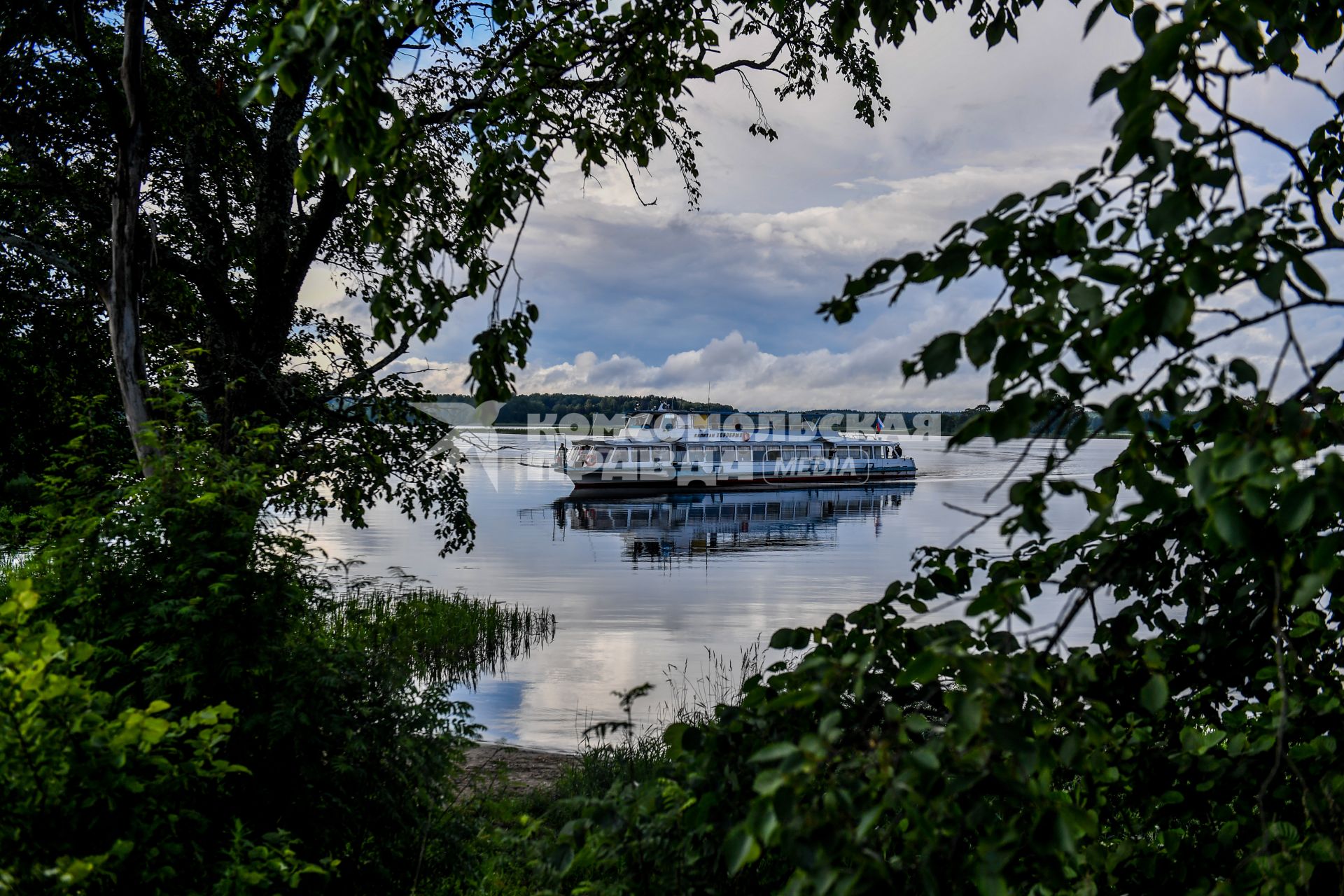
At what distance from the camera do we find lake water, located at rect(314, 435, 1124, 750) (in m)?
12.0

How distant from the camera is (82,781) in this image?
255 cm

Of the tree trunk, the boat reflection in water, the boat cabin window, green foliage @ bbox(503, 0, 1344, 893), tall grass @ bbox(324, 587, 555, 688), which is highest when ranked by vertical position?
the tree trunk

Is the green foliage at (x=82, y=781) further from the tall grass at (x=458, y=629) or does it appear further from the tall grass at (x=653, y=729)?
the tall grass at (x=458, y=629)

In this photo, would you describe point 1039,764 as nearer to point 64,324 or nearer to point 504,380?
point 504,380

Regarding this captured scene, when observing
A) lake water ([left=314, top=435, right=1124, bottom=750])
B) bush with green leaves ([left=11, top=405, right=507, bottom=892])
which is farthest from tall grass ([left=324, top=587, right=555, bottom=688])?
bush with green leaves ([left=11, top=405, right=507, bottom=892])

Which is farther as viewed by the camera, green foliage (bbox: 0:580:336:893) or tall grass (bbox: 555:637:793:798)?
tall grass (bbox: 555:637:793:798)

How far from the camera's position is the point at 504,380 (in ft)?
10.0

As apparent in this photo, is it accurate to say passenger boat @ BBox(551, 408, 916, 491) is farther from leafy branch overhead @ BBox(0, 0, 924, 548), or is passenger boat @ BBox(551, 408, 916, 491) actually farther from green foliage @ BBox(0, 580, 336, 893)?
green foliage @ BBox(0, 580, 336, 893)

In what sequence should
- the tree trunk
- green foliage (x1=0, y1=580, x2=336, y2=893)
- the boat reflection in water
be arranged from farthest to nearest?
the boat reflection in water, the tree trunk, green foliage (x1=0, y1=580, x2=336, y2=893)

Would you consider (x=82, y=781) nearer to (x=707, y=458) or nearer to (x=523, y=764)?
(x=523, y=764)

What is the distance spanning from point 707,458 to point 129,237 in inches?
1449

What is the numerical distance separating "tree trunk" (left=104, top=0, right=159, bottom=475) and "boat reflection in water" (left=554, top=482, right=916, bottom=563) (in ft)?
63.4

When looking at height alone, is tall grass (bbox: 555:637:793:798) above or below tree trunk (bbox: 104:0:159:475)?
below

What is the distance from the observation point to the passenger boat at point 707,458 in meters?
42.2
